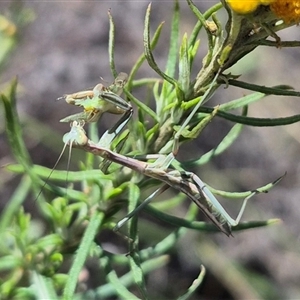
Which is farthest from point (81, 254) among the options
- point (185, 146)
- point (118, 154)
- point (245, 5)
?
point (185, 146)

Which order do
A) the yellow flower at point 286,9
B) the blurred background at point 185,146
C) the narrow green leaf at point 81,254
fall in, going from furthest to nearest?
the blurred background at point 185,146 < the narrow green leaf at point 81,254 < the yellow flower at point 286,9

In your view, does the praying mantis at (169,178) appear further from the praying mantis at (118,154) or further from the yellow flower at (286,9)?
the yellow flower at (286,9)

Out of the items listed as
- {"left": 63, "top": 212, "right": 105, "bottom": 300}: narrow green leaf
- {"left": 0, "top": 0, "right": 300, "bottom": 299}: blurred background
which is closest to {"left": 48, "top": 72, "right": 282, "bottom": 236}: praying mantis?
{"left": 63, "top": 212, "right": 105, "bottom": 300}: narrow green leaf

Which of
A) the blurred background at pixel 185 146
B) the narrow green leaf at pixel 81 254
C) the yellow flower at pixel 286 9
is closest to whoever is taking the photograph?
the yellow flower at pixel 286 9

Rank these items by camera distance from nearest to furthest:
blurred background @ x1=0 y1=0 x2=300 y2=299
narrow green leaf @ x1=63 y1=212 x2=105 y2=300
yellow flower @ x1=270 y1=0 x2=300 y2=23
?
yellow flower @ x1=270 y1=0 x2=300 y2=23 → narrow green leaf @ x1=63 y1=212 x2=105 y2=300 → blurred background @ x1=0 y1=0 x2=300 y2=299

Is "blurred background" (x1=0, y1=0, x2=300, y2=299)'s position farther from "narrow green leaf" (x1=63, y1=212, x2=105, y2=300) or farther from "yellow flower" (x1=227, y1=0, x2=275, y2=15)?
"yellow flower" (x1=227, y1=0, x2=275, y2=15)

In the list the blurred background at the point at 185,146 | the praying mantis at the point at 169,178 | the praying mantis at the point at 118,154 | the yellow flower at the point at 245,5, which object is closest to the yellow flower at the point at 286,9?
the yellow flower at the point at 245,5

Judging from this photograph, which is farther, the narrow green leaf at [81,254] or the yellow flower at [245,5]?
the narrow green leaf at [81,254]
